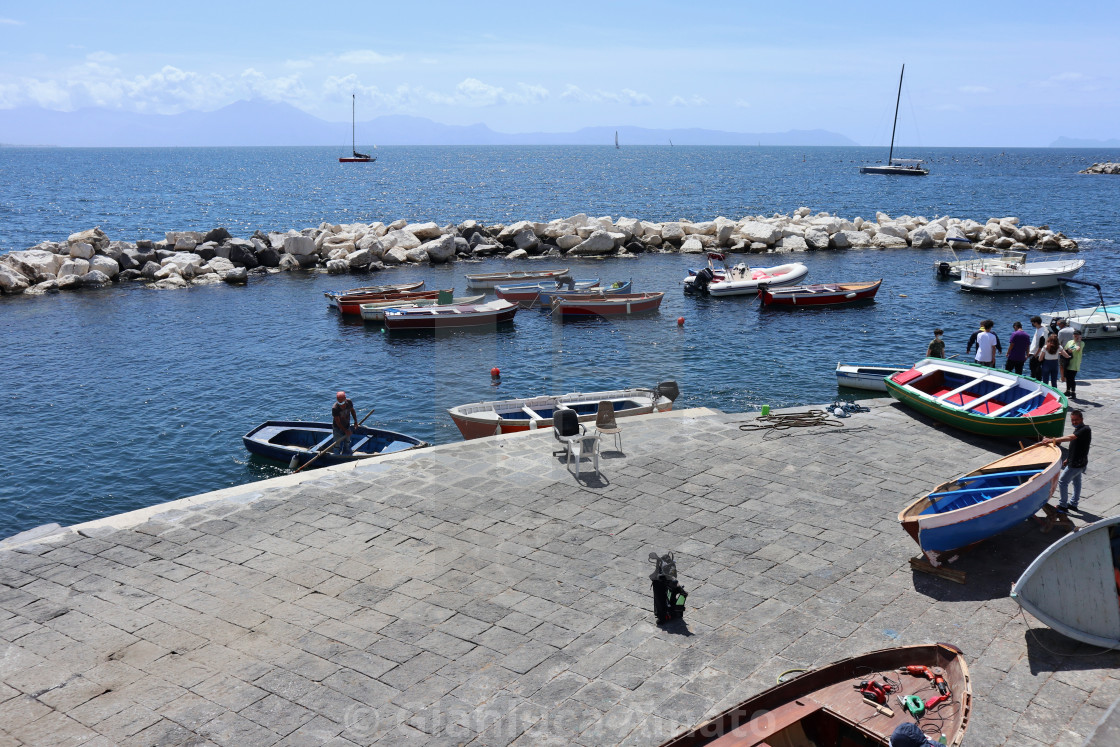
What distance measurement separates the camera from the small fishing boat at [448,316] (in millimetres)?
30797

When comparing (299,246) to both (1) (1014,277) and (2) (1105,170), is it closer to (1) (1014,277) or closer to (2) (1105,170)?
(1) (1014,277)

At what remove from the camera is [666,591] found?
8.52 m

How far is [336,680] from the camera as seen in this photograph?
307 inches

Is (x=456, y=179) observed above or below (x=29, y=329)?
above

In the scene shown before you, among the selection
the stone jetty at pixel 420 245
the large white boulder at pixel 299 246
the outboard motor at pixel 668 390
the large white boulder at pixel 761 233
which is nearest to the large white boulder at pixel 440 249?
the stone jetty at pixel 420 245

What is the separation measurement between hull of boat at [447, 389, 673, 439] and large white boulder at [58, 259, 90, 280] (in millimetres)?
29566

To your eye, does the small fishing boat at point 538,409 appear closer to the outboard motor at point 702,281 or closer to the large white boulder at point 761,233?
the outboard motor at point 702,281

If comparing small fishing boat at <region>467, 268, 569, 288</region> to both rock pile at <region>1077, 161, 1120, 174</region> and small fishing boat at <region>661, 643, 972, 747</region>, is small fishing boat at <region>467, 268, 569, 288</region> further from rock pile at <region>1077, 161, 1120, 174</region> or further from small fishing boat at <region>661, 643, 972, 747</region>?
rock pile at <region>1077, 161, 1120, 174</region>

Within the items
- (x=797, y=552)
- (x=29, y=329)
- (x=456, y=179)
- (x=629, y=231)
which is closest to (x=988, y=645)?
(x=797, y=552)

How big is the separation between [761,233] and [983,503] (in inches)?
1593

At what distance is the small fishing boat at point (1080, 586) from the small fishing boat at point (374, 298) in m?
26.8

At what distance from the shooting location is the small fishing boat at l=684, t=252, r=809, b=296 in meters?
36.7

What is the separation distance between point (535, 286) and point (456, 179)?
99315mm

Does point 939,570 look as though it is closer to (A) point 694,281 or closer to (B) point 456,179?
(A) point 694,281
